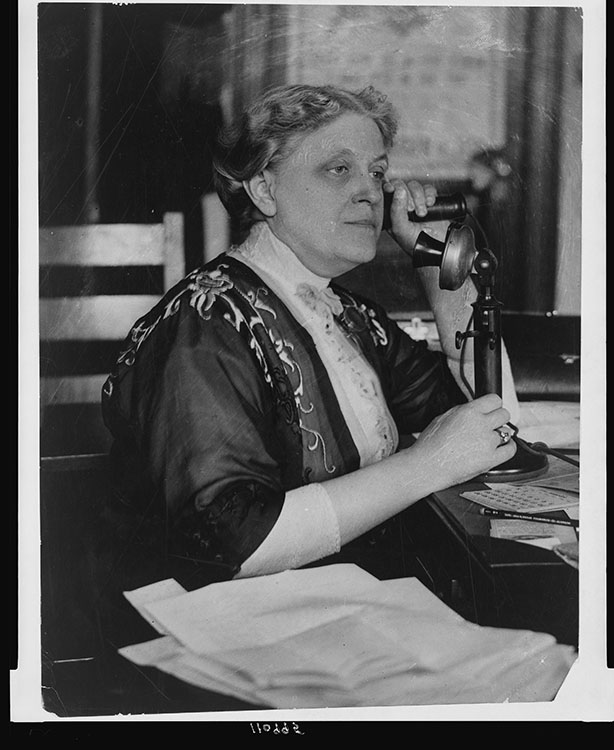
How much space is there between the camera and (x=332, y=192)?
1.69 meters

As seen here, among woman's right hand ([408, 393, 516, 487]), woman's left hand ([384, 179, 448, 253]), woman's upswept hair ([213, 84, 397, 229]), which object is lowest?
woman's right hand ([408, 393, 516, 487])

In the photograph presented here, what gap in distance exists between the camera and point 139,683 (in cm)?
170

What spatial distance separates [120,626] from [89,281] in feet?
2.36

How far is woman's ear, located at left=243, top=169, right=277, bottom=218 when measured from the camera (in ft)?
5.53

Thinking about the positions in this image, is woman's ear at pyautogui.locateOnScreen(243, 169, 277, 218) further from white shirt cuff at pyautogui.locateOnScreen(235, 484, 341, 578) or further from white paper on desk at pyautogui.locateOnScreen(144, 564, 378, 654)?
white paper on desk at pyautogui.locateOnScreen(144, 564, 378, 654)

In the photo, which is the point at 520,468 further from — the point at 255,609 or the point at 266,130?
the point at 266,130

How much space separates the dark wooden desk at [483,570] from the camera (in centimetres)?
169

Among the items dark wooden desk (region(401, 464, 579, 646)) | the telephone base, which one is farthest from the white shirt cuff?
the telephone base

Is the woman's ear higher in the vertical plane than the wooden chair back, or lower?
higher

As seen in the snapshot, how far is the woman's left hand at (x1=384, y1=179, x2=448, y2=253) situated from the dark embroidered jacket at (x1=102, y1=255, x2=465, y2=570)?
296 millimetres

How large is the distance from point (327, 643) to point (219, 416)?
20.6 inches

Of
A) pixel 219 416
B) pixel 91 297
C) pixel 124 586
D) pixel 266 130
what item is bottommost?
pixel 124 586

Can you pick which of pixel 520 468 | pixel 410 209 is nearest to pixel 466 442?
pixel 520 468

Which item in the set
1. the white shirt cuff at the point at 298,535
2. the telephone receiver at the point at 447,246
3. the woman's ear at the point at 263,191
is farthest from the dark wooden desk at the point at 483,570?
the woman's ear at the point at 263,191
